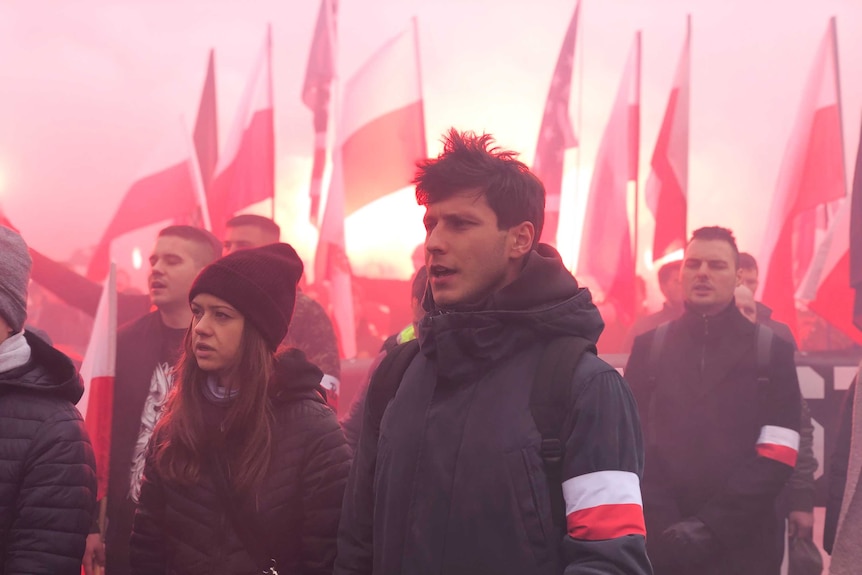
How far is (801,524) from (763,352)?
1042 millimetres

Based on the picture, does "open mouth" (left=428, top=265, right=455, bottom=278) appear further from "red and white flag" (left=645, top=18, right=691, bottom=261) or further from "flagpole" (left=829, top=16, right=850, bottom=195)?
"flagpole" (left=829, top=16, right=850, bottom=195)

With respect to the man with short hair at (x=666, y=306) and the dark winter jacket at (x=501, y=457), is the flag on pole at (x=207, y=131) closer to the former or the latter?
the man with short hair at (x=666, y=306)

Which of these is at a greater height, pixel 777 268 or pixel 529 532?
pixel 777 268

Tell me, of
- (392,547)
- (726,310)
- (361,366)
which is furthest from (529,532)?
(361,366)

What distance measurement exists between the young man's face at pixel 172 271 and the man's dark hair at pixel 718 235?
8.11 ft

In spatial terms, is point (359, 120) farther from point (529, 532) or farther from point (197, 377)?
point (529, 532)

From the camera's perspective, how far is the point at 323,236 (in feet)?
32.0

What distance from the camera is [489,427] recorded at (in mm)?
2148

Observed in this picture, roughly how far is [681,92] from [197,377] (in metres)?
9.25

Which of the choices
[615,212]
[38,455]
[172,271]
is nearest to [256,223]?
[172,271]

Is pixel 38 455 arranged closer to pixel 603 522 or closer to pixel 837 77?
pixel 603 522

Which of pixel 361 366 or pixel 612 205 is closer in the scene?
pixel 361 366

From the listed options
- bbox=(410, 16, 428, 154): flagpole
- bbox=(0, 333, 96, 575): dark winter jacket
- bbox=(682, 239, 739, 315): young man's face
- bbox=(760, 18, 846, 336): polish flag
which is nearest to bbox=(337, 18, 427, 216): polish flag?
bbox=(410, 16, 428, 154): flagpole

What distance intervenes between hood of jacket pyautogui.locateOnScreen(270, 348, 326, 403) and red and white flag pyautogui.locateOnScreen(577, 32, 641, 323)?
668cm
